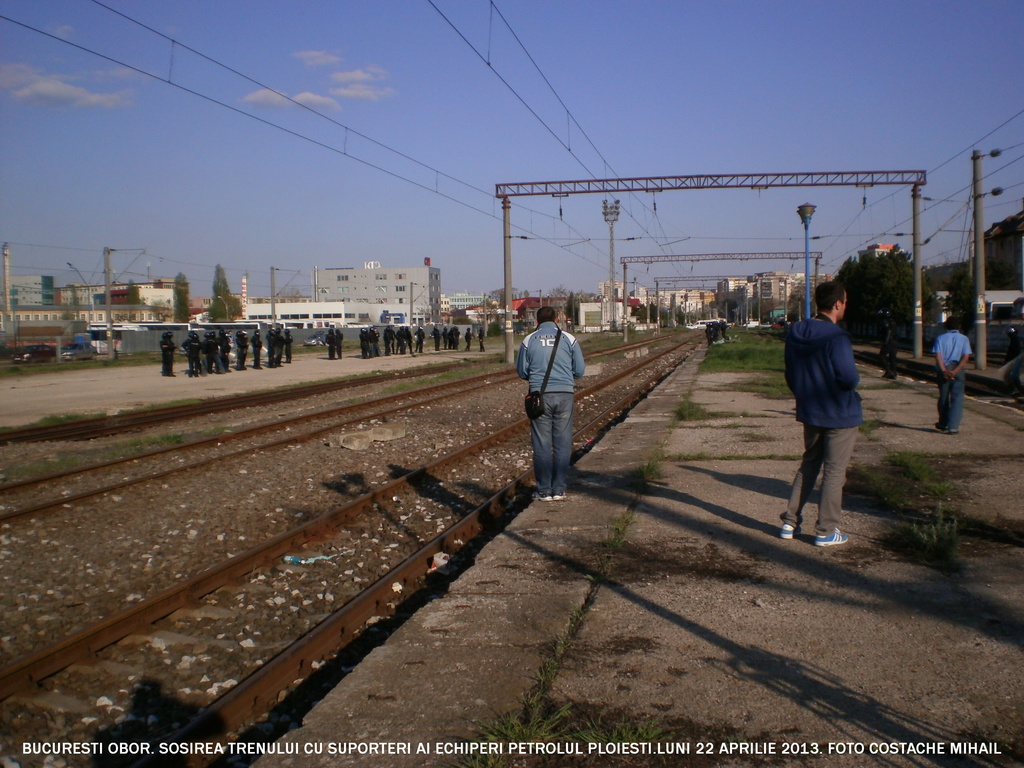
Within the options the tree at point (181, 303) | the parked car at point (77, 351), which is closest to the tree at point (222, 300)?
the tree at point (181, 303)

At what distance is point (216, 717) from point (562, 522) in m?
3.49

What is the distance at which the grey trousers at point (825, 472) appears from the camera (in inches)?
214

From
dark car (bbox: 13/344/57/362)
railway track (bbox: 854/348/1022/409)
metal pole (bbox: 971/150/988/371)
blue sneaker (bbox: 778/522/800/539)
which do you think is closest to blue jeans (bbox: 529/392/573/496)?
blue sneaker (bbox: 778/522/800/539)

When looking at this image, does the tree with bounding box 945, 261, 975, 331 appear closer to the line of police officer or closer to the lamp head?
the lamp head

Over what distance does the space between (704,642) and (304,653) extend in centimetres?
227

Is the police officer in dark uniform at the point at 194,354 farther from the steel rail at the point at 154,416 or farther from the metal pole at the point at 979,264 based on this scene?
the metal pole at the point at 979,264

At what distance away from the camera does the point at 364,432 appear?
42.4 ft

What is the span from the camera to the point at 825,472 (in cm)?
551

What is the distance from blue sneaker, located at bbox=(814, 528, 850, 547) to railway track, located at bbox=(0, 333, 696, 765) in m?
2.94

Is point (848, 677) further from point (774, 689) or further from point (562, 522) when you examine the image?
point (562, 522)

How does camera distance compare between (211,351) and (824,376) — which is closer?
(824,376)

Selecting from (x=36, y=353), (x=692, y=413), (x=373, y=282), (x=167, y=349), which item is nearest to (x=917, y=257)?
(x=692, y=413)

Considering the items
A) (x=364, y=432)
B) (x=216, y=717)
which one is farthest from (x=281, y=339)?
(x=216, y=717)

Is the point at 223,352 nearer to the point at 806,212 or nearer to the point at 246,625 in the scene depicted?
the point at 806,212
